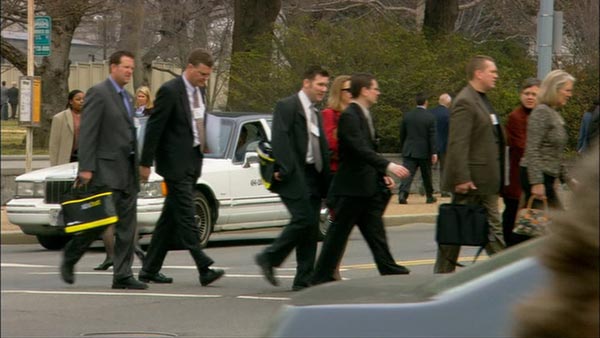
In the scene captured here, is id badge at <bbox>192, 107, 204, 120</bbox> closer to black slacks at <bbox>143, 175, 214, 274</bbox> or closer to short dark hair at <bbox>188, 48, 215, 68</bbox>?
short dark hair at <bbox>188, 48, 215, 68</bbox>

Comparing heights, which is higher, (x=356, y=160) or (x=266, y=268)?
(x=356, y=160)

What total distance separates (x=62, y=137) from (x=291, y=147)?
12.3 ft

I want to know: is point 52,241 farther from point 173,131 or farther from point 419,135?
point 419,135

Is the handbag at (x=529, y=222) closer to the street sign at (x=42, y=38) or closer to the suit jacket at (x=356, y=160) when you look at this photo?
the suit jacket at (x=356, y=160)

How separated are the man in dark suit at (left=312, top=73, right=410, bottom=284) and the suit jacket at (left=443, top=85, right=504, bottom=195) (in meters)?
0.41

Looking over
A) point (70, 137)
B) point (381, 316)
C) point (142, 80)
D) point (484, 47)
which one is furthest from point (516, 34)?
point (381, 316)

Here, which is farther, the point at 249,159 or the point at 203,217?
the point at 249,159

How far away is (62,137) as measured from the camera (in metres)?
13.4

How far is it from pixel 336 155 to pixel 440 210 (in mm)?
1270

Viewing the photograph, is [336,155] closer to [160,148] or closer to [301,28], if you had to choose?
[160,148]

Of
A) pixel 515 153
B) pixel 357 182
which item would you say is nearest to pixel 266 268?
pixel 357 182

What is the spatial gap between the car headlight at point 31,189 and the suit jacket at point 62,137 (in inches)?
15.6

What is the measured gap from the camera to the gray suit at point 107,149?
1009 cm

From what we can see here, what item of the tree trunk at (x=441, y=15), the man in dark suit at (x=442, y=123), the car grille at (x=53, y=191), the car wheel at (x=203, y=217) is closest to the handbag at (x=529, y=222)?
the car grille at (x=53, y=191)
